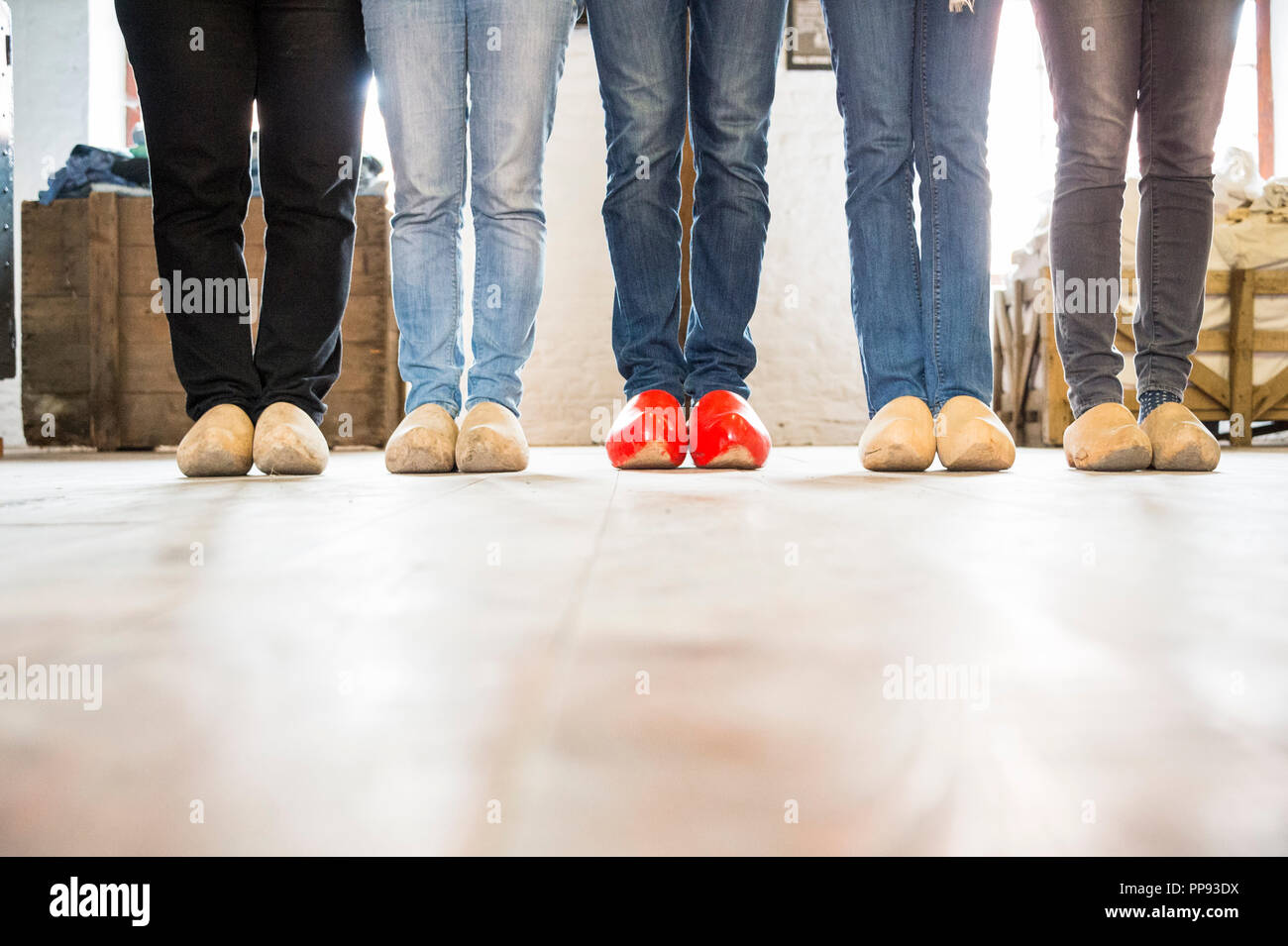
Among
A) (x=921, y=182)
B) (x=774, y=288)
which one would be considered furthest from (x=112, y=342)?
(x=774, y=288)

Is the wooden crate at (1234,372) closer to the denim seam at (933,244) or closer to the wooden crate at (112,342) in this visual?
the denim seam at (933,244)

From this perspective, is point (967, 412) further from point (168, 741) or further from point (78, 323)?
A: point (78, 323)

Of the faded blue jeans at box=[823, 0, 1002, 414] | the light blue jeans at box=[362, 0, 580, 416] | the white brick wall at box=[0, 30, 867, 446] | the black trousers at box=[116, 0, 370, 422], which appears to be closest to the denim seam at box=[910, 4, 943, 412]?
the faded blue jeans at box=[823, 0, 1002, 414]

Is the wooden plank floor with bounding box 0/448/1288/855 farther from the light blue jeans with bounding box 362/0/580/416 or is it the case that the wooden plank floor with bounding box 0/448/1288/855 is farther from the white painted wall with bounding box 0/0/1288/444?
the white painted wall with bounding box 0/0/1288/444

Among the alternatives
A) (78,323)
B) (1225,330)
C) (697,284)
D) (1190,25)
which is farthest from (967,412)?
(78,323)

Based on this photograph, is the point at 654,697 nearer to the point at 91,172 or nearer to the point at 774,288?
the point at 91,172

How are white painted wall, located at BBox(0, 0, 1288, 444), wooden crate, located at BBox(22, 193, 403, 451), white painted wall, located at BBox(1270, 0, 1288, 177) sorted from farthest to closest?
white painted wall, located at BBox(1270, 0, 1288, 177)
white painted wall, located at BBox(0, 0, 1288, 444)
wooden crate, located at BBox(22, 193, 403, 451)

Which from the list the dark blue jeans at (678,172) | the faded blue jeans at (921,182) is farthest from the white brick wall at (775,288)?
the faded blue jeans at (921,182)

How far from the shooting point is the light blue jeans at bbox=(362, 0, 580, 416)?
1182 mm

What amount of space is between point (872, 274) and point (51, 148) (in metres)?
5.46

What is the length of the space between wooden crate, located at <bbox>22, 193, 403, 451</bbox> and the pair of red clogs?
1.78 meters

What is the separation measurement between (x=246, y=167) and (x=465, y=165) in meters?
0.31

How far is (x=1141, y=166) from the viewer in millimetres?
1245

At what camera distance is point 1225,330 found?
10.00ft
